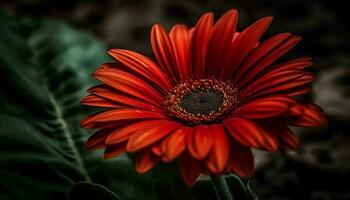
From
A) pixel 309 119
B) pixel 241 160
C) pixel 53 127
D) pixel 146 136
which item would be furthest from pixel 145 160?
pixel 53 127

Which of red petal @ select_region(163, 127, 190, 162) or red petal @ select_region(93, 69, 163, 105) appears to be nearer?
red petal @ select_region(163, 127, 190, 162)

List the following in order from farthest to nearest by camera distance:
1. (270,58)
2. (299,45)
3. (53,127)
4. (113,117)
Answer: (299,45), (53,127), (270,58), (113,117)

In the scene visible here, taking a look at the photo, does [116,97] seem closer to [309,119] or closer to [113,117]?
[113,117]

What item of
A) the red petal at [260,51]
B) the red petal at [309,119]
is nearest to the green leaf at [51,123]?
the red petal at [260,51]

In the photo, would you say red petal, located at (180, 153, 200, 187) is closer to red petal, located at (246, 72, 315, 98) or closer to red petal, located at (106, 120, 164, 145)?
red petal, located at (106, 120, 164, 145)

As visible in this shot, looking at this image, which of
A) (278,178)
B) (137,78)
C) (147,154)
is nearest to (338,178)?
(278,178)

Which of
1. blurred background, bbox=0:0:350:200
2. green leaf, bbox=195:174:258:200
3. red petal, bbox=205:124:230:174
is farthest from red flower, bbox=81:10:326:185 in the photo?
blurred background, bbox=0:0:350:200

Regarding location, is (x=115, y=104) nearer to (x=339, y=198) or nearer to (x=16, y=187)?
(x=16, y=187)
